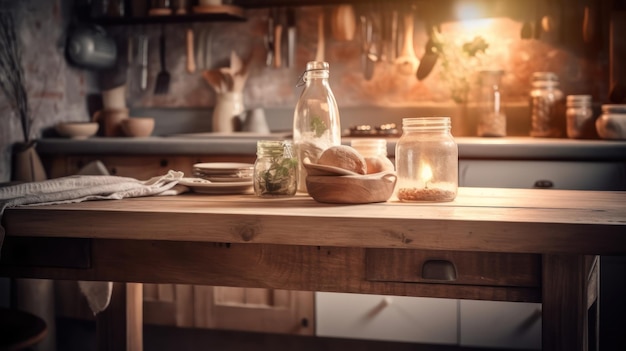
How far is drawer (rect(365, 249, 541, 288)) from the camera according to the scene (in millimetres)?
1245

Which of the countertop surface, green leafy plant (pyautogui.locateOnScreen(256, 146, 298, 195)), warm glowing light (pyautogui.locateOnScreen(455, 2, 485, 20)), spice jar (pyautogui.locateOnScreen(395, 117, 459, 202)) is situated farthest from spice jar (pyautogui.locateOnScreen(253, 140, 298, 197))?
warm glowing light (pyautogui.locateOnScreen(455, 2, 485, 20))

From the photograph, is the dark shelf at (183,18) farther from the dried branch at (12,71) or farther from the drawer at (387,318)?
the drawer at (387,318)

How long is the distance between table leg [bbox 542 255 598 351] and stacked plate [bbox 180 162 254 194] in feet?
2.54

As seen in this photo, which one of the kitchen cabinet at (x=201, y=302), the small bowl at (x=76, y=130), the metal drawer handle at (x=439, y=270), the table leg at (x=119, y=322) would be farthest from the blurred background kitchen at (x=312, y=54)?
the metal drawer handle at (x=439, y=270)

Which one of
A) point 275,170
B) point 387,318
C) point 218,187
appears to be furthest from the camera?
point 387,318

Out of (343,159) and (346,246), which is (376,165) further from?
(346,246)

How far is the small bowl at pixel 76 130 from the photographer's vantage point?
3332 millimetres

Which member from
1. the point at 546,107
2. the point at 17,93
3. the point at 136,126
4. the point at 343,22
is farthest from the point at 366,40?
the point at 17,93

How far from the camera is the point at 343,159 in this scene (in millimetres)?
1447

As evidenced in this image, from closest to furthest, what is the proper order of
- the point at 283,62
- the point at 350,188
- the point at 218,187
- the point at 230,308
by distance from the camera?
1. the point at 350,188
2. the point at 218,187
3. the point at 230,308
4. the point at 283,62

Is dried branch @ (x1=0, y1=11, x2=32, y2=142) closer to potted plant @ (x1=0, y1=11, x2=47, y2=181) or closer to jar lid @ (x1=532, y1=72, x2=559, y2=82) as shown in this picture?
potted plant @ (x1=0, y1=11, x2=47, y2=181)

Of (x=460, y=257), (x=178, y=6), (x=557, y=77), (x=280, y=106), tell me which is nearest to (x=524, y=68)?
(x=557, y=77)

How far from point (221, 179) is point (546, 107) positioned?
1.96 meters

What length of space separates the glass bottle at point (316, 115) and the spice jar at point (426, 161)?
0.20 m
